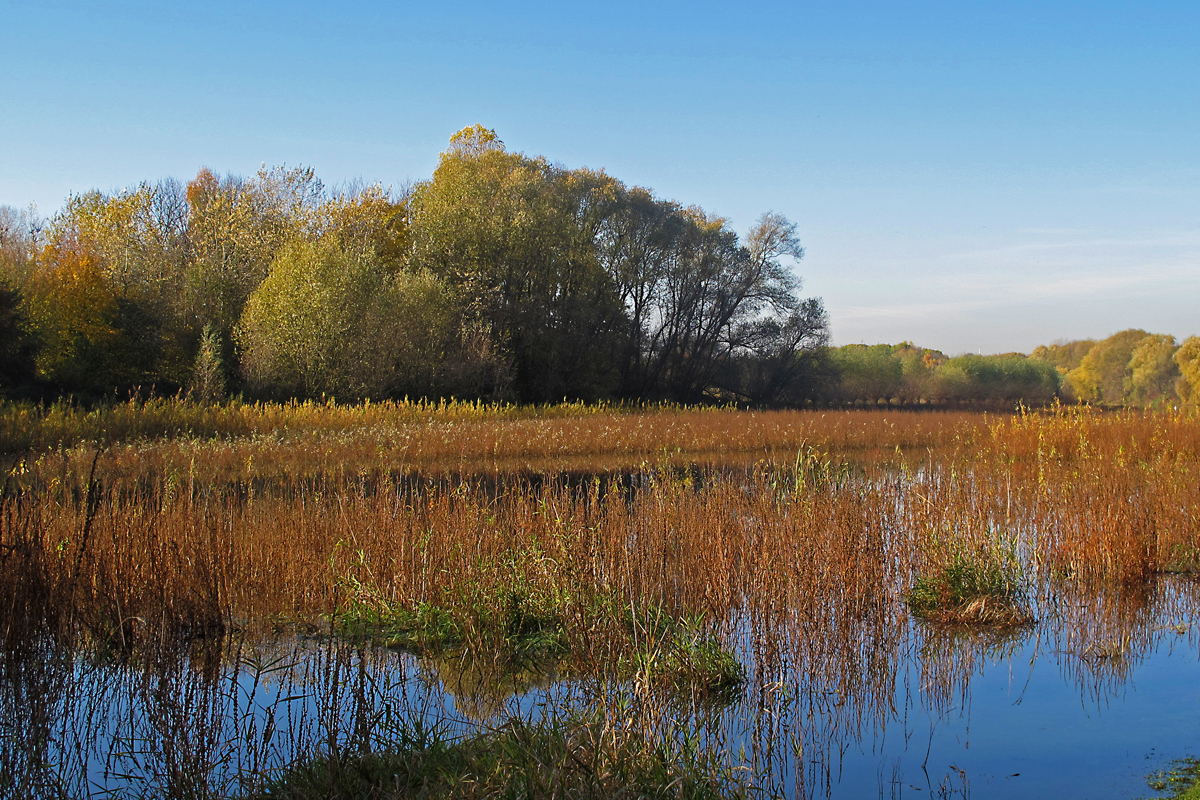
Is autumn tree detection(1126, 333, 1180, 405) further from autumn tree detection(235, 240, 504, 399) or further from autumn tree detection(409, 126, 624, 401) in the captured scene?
autumn tree detection(235, 240, 504, 399)

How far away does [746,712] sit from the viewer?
155 inches

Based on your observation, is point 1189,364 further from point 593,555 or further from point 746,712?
point 746,712

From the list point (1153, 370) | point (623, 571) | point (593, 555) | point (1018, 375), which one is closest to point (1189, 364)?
point (1153, 370)

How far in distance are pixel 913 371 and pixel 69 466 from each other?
191ft

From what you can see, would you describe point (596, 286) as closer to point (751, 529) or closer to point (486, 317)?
point (486, 317)

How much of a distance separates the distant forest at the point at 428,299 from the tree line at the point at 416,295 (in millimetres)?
76

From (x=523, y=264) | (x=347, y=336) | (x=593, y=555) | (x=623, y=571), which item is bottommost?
(x=623, y=571)

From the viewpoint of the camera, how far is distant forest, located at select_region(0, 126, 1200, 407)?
24.0 metres

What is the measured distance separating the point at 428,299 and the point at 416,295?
0.63 meters

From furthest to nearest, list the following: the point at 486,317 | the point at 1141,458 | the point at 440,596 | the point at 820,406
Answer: the point at 820,406 < the point at 486,317 < the point at 1141,458 < the point at 440,596

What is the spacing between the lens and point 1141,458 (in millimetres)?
10891

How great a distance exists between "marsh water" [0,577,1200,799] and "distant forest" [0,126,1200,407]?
15.2 m

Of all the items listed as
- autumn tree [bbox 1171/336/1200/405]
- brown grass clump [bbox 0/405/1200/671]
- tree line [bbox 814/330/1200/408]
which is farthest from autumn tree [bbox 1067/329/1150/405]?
brown grass clump [bbox 0/405/1200/671]

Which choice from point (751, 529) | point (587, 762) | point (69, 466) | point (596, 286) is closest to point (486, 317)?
point (596, 286)
